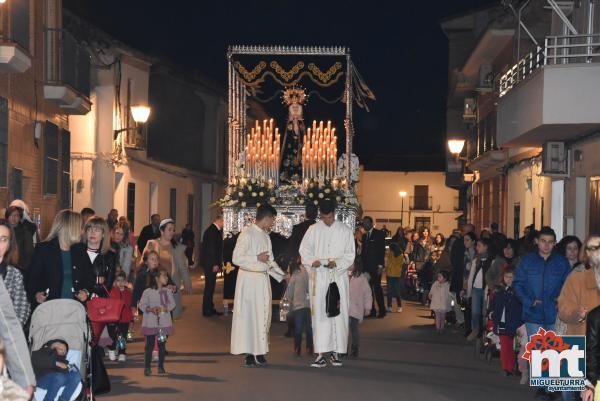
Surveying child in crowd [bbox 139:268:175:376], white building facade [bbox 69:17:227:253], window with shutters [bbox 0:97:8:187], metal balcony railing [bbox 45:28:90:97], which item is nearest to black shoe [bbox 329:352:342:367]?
child in crowd [bbox 139:268:175:376]

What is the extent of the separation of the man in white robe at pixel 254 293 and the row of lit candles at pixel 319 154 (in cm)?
908

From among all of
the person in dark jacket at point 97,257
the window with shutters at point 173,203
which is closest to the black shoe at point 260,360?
the person in dark jacket at point 97,257

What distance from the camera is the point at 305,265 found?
14.7 metres

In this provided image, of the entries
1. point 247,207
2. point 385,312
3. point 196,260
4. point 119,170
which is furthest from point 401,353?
point 196,260

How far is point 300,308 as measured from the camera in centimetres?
1534

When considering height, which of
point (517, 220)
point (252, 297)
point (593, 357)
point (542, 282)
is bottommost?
point (252, 297)

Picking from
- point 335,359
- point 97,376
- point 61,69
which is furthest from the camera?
point 61,69

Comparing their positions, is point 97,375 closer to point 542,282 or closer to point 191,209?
point 542,282

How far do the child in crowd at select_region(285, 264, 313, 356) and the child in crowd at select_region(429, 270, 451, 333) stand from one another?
13.5 feet

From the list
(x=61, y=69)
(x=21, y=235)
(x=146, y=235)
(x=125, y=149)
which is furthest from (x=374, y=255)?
(x=125, y=149)

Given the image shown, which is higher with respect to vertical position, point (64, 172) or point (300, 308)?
point (64, 172)

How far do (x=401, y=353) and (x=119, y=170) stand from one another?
17.5 metres

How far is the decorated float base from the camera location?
22.8m

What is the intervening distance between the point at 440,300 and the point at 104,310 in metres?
8.58
